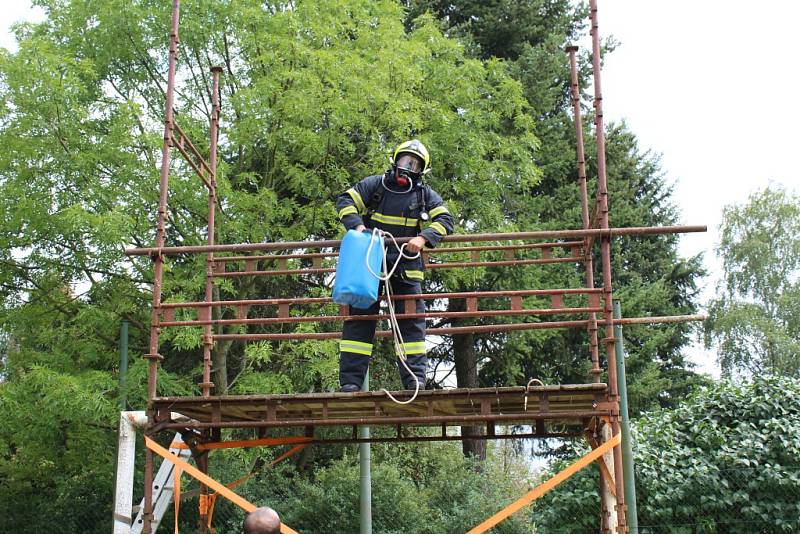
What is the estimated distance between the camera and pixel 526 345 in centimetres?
1912

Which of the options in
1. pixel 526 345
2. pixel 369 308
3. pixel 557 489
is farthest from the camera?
pixel 526 345

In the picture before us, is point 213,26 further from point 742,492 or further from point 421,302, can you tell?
point 742,492

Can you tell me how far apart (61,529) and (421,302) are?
989 cm

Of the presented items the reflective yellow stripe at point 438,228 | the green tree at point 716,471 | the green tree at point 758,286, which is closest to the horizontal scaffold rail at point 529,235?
the reflective yellow stripe at point 438,228

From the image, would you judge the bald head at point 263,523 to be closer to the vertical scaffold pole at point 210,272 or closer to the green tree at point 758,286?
the vertical scaffold pole at point 210,272

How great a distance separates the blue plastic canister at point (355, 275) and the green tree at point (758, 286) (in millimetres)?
24700

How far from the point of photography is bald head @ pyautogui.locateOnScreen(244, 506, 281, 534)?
2.83 meters

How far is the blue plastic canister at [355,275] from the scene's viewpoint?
609 centimetres

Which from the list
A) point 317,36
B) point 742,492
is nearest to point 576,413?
point 742,492

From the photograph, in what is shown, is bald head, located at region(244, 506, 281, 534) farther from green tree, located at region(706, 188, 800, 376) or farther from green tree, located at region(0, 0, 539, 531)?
green tree, located at region(706, 188, 800, 376)

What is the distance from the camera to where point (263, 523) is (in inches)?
112

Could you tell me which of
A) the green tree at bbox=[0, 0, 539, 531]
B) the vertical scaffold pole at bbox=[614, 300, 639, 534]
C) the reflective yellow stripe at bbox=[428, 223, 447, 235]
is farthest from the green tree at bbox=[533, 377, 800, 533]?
the reflective yellow stripe at bbox=[428, 223, 447, 235]

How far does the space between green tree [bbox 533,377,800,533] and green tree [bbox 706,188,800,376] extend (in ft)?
57.9

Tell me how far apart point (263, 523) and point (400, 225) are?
421 cm
